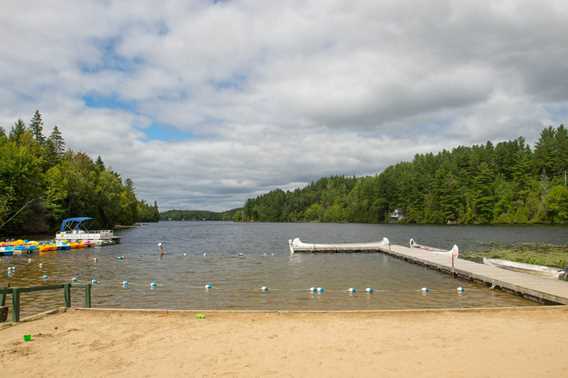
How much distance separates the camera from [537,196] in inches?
3524

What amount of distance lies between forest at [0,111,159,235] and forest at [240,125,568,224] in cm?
7782

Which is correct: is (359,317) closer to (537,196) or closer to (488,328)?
(488,328)

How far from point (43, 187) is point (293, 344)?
2849 inches

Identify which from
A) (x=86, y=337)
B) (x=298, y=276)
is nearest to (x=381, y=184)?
(x=298, y=276)

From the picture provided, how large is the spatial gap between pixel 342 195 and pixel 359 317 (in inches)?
6784

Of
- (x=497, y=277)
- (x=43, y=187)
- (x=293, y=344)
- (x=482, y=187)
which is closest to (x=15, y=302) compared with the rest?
(x=293, y=344)

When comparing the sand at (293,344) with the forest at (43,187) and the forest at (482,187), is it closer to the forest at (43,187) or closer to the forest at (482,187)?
the forest at (43,187)

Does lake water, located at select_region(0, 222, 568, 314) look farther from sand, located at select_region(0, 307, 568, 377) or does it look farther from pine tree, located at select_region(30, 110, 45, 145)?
pine tree, located at select_region(30, 110, 45, 145)

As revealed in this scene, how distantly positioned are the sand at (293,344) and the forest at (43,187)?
34039mm

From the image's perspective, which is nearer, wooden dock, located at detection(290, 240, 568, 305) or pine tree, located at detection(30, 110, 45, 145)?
wooden dock, located at detection(290, 240, 568, 305)

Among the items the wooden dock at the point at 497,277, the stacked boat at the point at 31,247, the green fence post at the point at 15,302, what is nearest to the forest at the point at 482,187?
the wooden dock at the point at 497,277

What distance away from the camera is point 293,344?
9742mm

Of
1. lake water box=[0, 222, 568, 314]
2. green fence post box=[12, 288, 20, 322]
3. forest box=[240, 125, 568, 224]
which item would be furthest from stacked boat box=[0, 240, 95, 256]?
forest box=[240, 125, 568, 224]

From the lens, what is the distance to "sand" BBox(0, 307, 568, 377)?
8117mm
